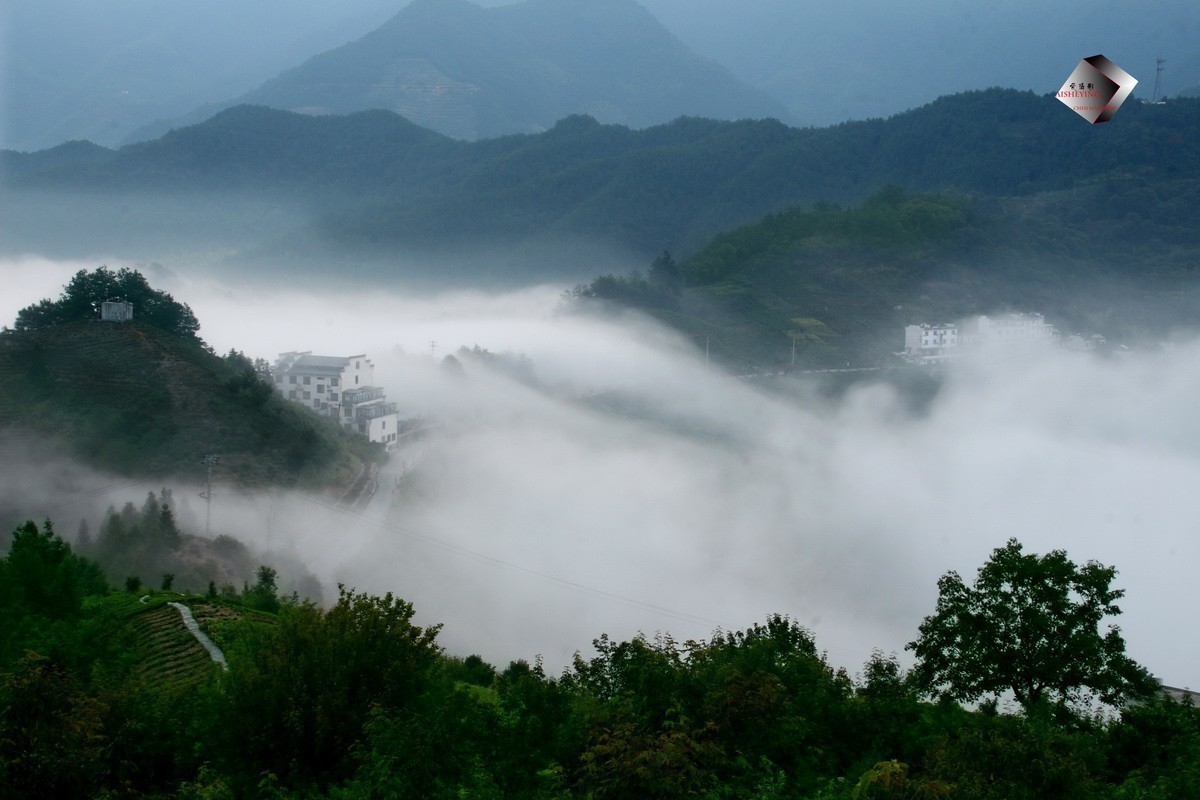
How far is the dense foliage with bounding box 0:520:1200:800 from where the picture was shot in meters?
7.30

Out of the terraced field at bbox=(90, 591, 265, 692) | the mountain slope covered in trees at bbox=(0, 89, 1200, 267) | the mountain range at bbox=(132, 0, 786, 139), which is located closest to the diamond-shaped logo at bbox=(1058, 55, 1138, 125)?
the terraced field at bbox=(90, 591, 265, 692)

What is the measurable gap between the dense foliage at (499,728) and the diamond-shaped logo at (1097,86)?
1241cm

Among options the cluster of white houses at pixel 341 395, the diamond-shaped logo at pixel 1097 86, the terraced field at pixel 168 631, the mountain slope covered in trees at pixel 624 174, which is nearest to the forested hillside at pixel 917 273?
the mountain slope covered in trees at pixel 624 174

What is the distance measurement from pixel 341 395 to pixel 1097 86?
21.4 meters

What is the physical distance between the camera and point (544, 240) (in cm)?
9412

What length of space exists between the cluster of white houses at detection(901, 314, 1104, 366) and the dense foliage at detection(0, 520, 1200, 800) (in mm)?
53429

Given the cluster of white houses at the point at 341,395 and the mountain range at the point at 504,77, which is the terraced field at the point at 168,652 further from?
the mountain range at the point at 504,77

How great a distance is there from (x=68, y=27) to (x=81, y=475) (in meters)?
150

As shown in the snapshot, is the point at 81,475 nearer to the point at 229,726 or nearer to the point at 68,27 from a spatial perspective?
the point at 229,726

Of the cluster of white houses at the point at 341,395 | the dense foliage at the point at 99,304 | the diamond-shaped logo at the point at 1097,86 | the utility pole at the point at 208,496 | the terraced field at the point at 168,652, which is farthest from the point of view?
the cluster of white houses at the point at 341,395

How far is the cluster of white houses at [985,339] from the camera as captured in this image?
62.2 m

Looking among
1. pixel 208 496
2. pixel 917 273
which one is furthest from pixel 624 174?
pixel 208 496

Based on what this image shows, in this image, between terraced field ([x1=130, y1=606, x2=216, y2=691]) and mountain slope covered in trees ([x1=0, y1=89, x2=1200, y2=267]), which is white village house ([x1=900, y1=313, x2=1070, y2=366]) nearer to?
mountain slope covered in trees ([x1=0, y1=89, x2=1200, y2=267])

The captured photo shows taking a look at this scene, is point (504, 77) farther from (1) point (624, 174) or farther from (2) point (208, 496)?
(2) point (208, 496)
